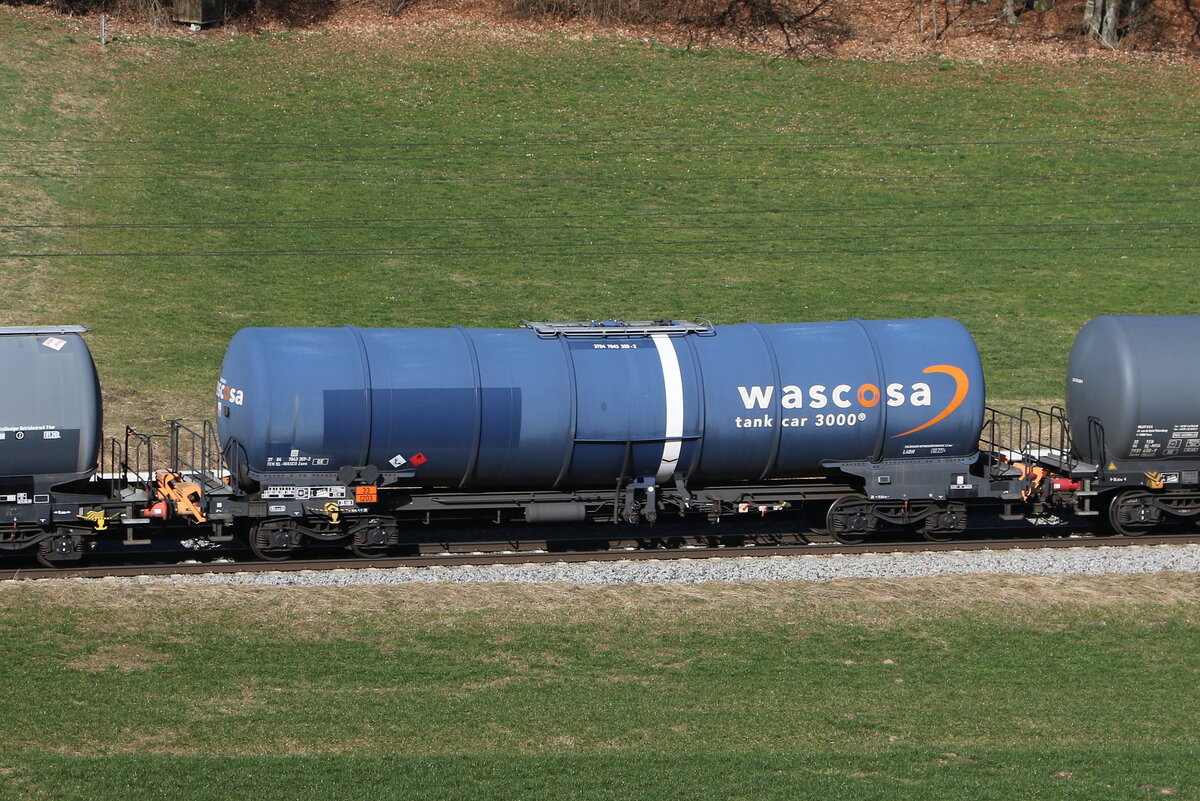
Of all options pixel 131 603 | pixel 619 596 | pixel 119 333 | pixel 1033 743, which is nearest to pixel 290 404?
pixel 131 603

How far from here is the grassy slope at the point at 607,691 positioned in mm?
13492

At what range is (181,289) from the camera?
129 feet

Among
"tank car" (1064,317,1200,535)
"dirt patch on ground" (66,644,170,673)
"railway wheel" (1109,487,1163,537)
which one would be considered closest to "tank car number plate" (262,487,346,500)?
"dirt patch on ground" (66,644,170,673)

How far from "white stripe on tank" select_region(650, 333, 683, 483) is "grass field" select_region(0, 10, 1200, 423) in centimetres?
1335

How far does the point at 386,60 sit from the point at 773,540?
35570 mm

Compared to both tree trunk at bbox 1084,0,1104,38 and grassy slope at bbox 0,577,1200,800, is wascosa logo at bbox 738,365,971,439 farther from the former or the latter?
tree trunk at bbox 1084,0,1104,38

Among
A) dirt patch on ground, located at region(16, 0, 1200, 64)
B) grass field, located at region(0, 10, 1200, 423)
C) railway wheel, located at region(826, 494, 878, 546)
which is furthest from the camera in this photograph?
dirt patch on ground, located at region(16, 0, 1200, 64)

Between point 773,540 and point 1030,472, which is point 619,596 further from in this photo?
point 1030,472

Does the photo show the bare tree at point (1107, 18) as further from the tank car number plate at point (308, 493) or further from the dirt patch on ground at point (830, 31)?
the tank car number plate at point (308, 493)

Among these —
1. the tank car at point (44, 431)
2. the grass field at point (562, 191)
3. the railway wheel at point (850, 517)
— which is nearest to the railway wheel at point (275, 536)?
the tank car at point (44, 431)

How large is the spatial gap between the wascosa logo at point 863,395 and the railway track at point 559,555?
7.47 feet

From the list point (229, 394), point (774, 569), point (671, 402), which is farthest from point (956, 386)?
point (229, 394)

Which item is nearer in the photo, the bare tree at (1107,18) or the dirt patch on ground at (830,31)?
the dirt patch on ground at (830,31)

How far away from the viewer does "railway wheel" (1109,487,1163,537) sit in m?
24.8
